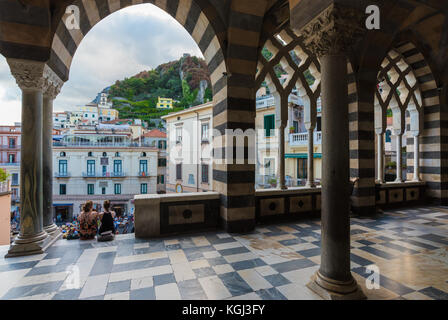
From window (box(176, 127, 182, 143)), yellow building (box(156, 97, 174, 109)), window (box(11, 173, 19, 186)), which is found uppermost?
yellow building (box(156, 97, 174, 109))

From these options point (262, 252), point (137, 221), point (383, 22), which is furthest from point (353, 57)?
point (137, 221)

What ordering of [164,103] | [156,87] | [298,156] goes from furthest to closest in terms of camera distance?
[156,87] < [164,103] < [298,156]

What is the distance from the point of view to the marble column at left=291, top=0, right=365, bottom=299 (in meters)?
2.47

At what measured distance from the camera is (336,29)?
8.14 feet

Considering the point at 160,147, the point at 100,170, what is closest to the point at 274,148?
the point at 160,147

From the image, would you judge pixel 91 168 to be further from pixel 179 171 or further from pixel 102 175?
pixel 179 171

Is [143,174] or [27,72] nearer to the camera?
[27,72]

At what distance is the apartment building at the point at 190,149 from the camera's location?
55.6ft

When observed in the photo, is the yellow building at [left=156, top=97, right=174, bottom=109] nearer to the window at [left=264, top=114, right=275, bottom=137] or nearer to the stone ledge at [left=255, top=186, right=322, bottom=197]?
the window at [left=264, top=114, right=275, bottom=137]

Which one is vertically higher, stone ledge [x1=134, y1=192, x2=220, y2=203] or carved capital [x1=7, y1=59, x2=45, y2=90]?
carved capital [x1=7, y1=59, x2=45, y2=90]

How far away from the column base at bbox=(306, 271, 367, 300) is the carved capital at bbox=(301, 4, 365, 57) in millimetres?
2628

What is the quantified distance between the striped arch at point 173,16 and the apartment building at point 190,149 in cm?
1040

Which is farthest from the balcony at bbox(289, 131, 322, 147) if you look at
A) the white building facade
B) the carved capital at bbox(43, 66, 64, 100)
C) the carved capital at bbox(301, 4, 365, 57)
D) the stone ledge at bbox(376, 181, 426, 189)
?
the white building facade

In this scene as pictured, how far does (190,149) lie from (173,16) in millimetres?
14297
